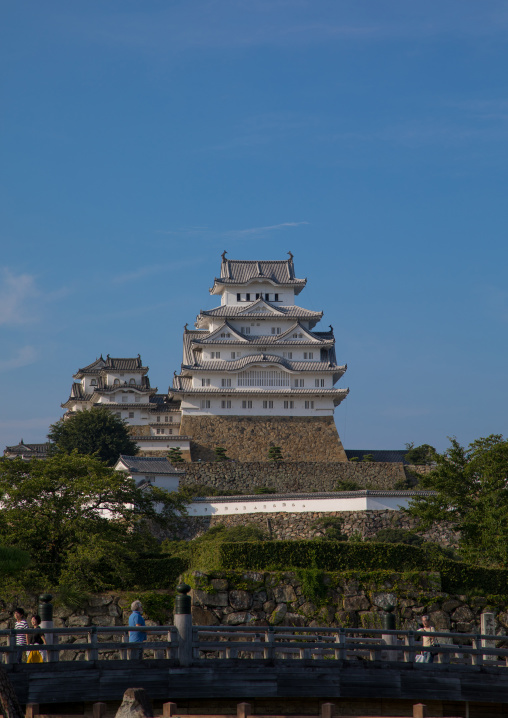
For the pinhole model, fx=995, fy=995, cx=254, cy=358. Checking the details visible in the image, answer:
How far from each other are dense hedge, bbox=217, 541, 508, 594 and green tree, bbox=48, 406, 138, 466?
26232 millimetres

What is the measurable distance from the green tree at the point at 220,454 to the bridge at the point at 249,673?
35517 millimetres

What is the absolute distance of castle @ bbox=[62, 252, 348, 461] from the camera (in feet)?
187

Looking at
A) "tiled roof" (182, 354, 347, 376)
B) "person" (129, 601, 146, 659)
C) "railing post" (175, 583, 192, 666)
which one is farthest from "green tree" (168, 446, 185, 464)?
"railing post" (175, 583, 192, 666)

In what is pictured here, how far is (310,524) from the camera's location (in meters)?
42.0

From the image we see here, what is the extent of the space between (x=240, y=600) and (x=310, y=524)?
15.8 metres

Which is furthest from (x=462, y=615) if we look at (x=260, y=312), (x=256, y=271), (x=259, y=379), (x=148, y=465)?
(x=256, y=271)

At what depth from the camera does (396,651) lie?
724 inches

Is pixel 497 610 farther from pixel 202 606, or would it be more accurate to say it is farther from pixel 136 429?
pixel 136 429

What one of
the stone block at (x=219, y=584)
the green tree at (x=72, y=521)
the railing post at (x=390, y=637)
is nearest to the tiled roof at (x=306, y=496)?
the green tree at (x=72, y=521)

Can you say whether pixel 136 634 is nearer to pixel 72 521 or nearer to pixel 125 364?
pixel 72 521

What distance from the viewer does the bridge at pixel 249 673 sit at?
614 inches

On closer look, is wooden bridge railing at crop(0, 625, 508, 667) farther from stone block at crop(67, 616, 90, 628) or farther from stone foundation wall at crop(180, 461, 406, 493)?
stone foundation wall at crop(180, 461, 406, 493)

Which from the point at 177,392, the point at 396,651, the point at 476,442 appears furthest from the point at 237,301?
the point at 396,651

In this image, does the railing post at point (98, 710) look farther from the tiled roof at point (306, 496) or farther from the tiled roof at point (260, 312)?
the tiled roof at point (260, 312)
